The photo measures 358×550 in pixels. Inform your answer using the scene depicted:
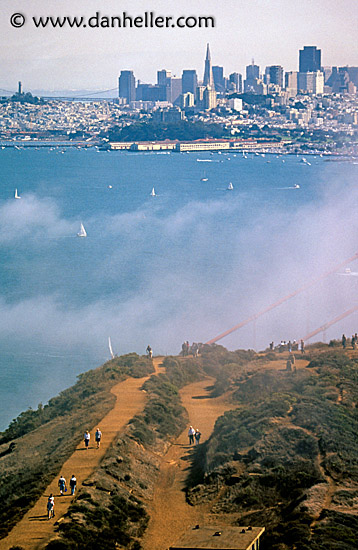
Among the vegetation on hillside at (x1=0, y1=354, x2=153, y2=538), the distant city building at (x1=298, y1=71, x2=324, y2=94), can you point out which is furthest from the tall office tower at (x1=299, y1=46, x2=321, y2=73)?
the vegetation on hillside at (x1=0, y1=354, x2=153, y2=538)

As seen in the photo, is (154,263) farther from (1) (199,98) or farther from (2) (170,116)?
(1) (199,98)

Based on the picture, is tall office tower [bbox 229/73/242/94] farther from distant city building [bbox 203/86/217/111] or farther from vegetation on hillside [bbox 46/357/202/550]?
vegetation on hillside [bbox 46/357/202/550]

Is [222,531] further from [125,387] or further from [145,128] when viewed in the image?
[145,128]

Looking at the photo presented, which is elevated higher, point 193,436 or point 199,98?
point 199,98

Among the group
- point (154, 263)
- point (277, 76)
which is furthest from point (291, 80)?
point (154, 263)

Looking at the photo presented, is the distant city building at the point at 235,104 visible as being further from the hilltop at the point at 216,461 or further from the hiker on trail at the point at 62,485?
the hiker on trail at the point at 62,485

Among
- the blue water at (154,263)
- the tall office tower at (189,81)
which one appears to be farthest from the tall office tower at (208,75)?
the blue water at (154,263)

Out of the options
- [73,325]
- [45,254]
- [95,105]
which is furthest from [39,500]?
[95,105]
